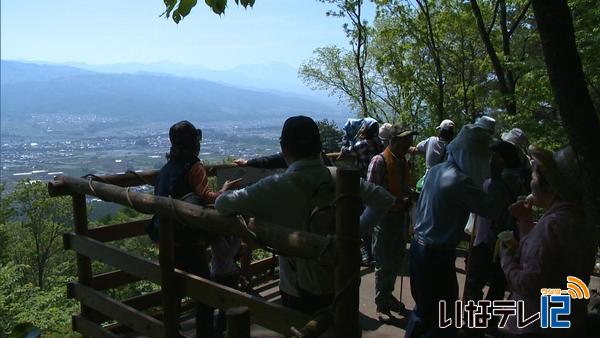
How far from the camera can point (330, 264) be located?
75.2 inches

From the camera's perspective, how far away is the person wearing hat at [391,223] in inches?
171

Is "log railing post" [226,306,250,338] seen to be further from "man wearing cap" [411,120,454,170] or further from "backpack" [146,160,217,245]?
"man wearing cap" [411,120,454,170]

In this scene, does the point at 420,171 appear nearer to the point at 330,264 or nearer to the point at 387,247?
the point at 387,247

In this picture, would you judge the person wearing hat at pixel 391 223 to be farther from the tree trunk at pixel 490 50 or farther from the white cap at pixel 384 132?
the tree trunk at pixel 490 50

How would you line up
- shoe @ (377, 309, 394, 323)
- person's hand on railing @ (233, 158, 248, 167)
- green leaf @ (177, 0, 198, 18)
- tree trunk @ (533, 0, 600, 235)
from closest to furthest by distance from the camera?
1. tree trunk @ (533, 0, 600, 235)
2. green leaf @ (177, 0, 198, 18)
3. person's hand on railing @ (233, 158, 248, 167)
4. shoe @ (377, 309, 394, 323)

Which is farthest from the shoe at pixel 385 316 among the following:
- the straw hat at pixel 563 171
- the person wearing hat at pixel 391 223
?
the straw hat at pixel 563 171

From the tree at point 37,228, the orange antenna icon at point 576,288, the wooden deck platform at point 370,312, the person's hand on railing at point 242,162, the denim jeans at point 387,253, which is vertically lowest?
the tree at point 37,228

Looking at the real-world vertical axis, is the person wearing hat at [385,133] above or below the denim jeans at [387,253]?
above

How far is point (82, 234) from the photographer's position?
150 inches

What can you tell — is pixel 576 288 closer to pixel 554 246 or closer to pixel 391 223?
pixel 554 246

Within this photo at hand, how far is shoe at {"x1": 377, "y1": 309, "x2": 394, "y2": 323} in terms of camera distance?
4.29m

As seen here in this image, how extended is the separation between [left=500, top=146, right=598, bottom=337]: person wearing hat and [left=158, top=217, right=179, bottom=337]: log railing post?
1.89 metres

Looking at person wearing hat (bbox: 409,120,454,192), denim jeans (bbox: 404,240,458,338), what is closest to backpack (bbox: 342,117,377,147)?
person wearing hat (bbox: 409,120,454,192)

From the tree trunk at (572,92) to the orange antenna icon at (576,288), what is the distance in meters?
0.34
